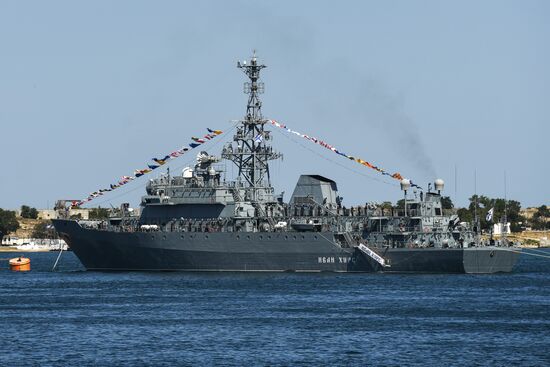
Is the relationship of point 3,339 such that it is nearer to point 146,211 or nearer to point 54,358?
point 54,358

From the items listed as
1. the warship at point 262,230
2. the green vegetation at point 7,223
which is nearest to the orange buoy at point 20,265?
the warship at point 262,230

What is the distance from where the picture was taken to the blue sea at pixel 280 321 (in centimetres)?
4134

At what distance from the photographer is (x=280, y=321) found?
50594 millimetres

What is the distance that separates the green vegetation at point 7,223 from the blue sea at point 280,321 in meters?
109

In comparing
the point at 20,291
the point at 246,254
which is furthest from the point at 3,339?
the point at 246,254

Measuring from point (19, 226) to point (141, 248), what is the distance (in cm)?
11772

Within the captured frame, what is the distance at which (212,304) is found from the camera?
57625 millimetres

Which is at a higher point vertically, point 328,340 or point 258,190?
point 258,190

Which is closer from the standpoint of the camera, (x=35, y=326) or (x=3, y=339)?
(x=3, y=339)

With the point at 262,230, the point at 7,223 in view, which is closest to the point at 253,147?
the point at 262,230

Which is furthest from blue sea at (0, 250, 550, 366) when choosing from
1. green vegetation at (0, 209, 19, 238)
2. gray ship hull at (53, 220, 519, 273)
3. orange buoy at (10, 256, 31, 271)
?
green vegetation at (0, 209, 19, 238)

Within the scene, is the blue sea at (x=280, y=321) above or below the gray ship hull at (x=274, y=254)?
below

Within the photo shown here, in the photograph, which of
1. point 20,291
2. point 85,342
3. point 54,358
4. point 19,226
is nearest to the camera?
point 54,358

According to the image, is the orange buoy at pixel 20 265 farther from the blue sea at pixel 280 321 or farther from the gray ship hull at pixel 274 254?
the blue sea at pixel 280 321
